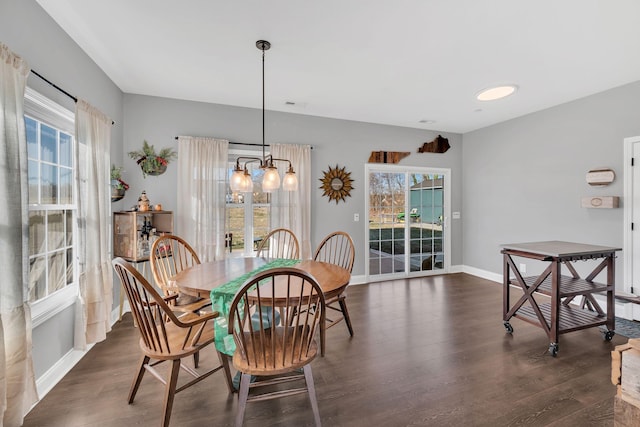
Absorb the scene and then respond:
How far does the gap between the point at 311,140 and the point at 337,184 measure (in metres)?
0.81

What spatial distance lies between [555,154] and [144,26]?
5070mm

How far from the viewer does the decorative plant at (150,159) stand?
3670mm

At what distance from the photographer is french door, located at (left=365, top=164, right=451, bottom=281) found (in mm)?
5004

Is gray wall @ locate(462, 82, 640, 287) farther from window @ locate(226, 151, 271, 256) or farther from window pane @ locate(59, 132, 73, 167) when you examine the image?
window pane @ locate(59, 132, 73, 167)

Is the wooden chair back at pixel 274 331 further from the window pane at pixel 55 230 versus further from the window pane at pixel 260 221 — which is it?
the window pane at pixel 260 221

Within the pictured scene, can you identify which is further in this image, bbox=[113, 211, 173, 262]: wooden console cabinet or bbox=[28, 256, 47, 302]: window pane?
bbox=[113, 211, 173, 262]: wooden console cabinet

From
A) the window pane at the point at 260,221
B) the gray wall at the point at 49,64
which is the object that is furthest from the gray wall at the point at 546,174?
the gray wall at the point at 49,64

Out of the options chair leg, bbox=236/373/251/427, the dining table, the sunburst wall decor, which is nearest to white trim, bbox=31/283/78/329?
the dining table

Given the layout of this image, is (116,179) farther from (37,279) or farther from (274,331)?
(274,331)

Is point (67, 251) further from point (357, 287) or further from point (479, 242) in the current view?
point (479, 242)

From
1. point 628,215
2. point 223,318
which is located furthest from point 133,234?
point 628,215

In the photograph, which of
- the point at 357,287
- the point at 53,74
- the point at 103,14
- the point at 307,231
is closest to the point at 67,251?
the point at 53,74

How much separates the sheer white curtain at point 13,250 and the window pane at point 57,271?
2.40ft

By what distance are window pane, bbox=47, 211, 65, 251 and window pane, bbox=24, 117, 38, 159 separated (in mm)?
474
